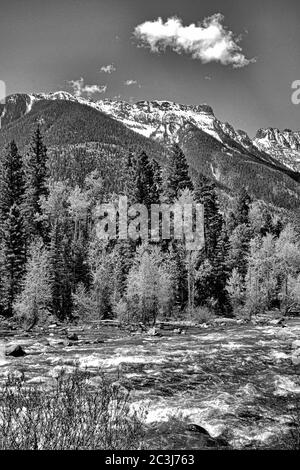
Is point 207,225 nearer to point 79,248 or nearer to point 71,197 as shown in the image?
point 79,248

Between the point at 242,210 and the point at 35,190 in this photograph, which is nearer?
the point at 35,190

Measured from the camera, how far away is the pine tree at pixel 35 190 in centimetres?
5112

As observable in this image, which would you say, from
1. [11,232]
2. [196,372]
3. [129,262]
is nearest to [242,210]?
[129,262]

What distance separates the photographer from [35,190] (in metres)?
54.2

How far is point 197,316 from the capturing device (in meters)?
40.4

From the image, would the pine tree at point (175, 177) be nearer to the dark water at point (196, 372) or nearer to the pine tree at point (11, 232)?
the pine tree at point (11, 232)

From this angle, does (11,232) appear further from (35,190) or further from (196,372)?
(196,372)

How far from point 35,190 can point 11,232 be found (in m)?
12.0

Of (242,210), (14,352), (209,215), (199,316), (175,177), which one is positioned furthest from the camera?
(242,210)

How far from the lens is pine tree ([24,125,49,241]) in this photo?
5112 centimetres

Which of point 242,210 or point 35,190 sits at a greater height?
point 35,190

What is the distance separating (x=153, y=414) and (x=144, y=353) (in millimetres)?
9507

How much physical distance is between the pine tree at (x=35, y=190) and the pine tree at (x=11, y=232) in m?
1.51

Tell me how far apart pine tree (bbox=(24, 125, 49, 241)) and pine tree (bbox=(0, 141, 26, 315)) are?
1.51 m
